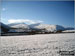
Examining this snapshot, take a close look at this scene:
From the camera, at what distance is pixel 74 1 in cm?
205

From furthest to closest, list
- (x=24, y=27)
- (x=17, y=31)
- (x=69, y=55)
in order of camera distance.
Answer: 1. (x=24, y=27)
2. (x=17, y=31)
3. (x=69, y=55)

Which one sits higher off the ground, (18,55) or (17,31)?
(17,31)

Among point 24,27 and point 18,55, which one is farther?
point 24,27

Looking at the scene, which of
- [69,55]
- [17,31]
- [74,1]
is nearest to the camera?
[69,55]

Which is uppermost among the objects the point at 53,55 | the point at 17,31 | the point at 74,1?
the point at 74,1

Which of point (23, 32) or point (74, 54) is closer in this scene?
point (74, 54)

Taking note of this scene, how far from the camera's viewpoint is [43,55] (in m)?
1.65

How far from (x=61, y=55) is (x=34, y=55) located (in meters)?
0.62

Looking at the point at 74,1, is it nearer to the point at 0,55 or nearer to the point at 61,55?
the point at 61,55

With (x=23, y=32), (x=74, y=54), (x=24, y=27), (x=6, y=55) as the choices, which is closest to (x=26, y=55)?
(x=6, y=55)

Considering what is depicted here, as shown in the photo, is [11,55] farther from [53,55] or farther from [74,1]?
[74,1]

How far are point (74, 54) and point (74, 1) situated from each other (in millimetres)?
1458

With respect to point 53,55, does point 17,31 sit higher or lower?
higher

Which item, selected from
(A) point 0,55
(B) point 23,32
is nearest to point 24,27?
(B) point 23,32
